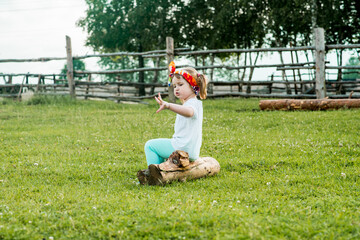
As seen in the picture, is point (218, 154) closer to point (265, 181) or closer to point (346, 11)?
point (265, 181)

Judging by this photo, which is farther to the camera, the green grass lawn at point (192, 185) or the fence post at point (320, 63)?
the fence post at point (320, 63)

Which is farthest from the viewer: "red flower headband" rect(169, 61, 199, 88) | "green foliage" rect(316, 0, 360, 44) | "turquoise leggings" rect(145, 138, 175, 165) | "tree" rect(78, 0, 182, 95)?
"tree" rect(78, 0, 182, 95)

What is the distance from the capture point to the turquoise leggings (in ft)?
18.2

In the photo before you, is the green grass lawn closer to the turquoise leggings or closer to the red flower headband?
the turquoise leggings

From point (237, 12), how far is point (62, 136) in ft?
82.4

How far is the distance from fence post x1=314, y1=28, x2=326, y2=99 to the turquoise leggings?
433 inches

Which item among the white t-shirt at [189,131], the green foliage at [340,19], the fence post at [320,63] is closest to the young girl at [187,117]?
the white t-shirt at [189,131]

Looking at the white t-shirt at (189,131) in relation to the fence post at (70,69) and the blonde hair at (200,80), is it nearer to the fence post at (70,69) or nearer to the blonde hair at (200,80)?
the blonde hair at (200,80)

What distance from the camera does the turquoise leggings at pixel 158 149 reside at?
554 cm

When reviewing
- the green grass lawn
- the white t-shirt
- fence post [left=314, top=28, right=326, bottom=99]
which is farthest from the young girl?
fence post [left=314, top=28, right=326, bottom=99]

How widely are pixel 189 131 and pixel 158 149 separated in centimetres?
54

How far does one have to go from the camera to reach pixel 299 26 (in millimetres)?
29422

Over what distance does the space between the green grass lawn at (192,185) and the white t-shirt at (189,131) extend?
20.2 inches

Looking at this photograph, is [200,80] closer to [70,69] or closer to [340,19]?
[70,69]
